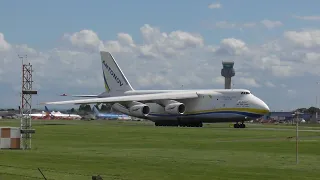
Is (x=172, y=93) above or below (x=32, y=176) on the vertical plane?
above

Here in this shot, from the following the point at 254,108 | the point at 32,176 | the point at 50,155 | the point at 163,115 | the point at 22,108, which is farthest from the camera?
the point at 163,115

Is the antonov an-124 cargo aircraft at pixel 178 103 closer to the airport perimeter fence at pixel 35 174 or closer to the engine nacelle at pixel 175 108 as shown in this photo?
the engine nacelle at pixel 175 108

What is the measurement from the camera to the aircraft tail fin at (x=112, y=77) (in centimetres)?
10119

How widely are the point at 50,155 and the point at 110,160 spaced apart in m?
3.59

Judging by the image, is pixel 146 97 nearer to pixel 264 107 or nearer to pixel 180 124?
pixel 180 124

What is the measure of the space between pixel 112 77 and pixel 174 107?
15.3 m

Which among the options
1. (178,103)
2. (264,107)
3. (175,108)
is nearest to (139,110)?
(175,108)

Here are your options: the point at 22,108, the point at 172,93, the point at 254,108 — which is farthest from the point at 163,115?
the point at 22,108

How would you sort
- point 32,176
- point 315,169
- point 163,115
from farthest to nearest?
point 163,115 < point 315,169 < point 32,176

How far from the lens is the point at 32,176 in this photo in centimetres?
1969

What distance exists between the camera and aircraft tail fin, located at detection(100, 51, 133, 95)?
10119cm

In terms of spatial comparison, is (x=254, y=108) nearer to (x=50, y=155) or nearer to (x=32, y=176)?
(x=50, y=155)

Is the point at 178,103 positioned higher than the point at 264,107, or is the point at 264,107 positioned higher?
the point at 178,103

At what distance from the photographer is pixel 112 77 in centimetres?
10162
